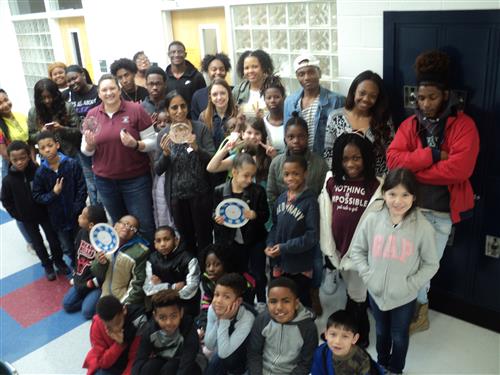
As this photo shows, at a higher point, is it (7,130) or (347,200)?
(7,130)

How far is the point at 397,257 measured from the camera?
7.45 feet

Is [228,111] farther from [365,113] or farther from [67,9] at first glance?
[67,9]

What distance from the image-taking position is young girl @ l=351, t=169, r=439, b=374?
2246 millimetres

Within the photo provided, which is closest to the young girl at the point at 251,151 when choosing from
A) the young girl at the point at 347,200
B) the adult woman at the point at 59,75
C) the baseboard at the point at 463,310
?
the young girl at the point at 347,200

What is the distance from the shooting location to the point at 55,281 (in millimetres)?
3992

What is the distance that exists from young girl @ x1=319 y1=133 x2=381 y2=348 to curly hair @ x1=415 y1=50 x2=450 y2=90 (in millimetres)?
482

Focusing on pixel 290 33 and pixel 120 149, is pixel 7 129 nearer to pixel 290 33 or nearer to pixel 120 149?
pixel 120 149

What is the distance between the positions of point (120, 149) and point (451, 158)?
7.24 feet

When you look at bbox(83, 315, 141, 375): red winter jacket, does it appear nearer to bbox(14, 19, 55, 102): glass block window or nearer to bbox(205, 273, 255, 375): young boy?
bbox(205, 273, 255, 375): young boy

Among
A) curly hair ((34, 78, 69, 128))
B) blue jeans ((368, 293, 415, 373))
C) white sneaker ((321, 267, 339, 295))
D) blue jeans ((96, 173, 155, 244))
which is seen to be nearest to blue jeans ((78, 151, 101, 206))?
curly hair ((34, 78, 69, 128))

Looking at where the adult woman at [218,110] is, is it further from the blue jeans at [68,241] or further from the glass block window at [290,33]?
the blue jeans at [68,241]

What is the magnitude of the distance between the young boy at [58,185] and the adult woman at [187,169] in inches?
38.6

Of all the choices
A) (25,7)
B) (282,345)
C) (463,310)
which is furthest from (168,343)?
(25,7)

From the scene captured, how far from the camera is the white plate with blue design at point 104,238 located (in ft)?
10.6
